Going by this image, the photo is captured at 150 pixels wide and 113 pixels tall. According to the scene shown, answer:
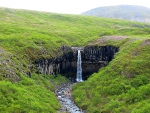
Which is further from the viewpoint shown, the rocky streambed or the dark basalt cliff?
the dark basalt cliff

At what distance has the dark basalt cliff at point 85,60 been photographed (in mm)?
64506

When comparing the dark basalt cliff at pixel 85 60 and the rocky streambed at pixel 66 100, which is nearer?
the rocky streambed at pixel 66 100

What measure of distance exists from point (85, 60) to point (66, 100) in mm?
24119

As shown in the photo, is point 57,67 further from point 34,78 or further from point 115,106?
point 115,106

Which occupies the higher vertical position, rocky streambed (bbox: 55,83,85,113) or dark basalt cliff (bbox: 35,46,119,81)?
dark basalt cliff (bbox: 35,46,119,81)

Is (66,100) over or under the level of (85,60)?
under

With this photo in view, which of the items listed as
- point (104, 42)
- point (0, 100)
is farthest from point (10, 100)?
point (104, 42)

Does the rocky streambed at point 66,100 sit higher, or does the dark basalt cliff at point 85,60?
the dark basalt cliff at point 85,60

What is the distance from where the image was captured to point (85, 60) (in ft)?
226

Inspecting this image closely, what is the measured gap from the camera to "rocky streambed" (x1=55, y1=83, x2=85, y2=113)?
41.4m

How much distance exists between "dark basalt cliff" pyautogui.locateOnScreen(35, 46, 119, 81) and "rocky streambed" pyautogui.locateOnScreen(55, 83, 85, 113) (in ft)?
→ 26.7

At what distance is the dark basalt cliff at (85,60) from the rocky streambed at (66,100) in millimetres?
8130

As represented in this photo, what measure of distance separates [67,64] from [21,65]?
20.9 meters

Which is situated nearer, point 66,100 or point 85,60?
point 66,100
